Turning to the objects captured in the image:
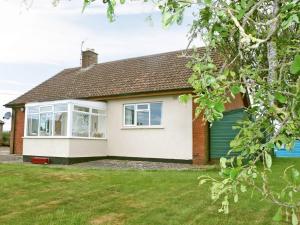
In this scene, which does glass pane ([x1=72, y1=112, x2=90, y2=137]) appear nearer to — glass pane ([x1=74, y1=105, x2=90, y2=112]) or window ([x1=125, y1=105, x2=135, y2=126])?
glass pane ([x1=74, y1=105, x2=90, y2=112])

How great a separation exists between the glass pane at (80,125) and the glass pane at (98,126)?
0.60 m

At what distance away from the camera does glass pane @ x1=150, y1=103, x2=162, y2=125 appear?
1794cm

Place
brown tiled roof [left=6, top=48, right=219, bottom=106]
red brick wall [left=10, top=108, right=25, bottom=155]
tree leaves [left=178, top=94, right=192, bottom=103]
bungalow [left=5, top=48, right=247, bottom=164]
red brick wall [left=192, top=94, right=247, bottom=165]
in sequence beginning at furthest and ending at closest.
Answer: red brick wall [left=10, top=108, right=25, bottom=155] → brown tiled roof [left=6, top=48, right=219, bottom=106] → bungalow [left=5, top=48, right=247, bottom=164] → red brick wall [left=192, top=94, right=247, bottom=165] → tree leaves [left=178, top=94, right=192, bottom=103]

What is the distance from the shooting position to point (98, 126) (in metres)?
19.6

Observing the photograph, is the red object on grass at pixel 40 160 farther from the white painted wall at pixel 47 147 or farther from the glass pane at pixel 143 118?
the glass pane at pixel 143 118

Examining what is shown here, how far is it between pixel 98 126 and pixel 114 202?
1169 cm

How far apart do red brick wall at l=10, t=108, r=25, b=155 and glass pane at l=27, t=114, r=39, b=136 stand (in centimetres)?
482

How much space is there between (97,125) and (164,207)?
1239 cm

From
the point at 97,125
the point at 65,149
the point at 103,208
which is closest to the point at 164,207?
the point at 103,208

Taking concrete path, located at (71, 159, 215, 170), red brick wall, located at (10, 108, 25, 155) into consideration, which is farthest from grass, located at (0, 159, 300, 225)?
red brick wall, located at (10, 108, 25, 155)

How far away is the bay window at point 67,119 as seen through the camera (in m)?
17.7

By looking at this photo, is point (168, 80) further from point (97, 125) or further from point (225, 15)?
point (225, 15)

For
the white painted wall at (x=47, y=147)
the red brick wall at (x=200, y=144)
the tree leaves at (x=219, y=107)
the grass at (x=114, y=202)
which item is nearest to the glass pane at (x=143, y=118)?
the red brick wall at (x=200, y=144)

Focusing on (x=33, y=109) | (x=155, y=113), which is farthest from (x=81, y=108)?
(x=155, y=113)
